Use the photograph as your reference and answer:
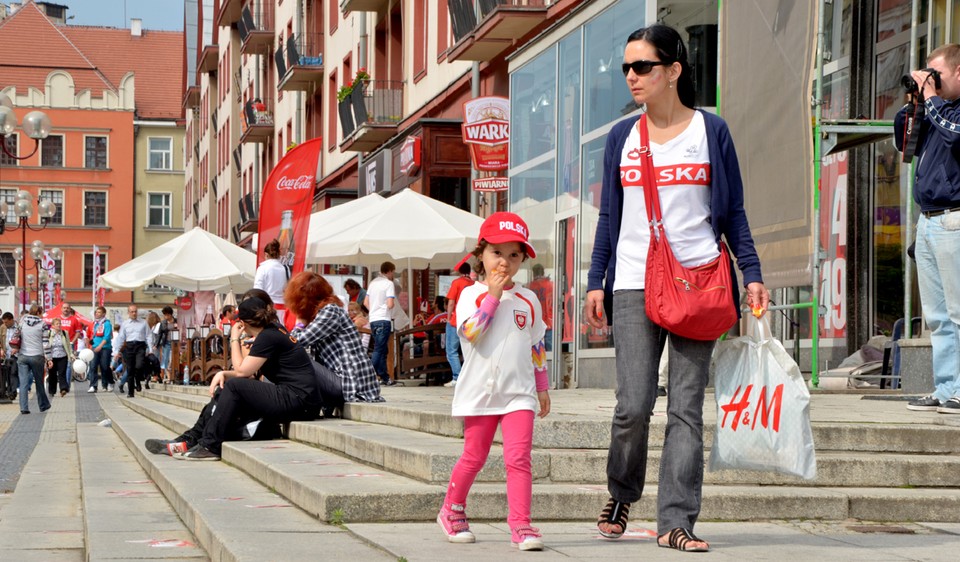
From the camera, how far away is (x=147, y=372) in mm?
28891

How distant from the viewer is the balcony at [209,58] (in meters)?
64.8

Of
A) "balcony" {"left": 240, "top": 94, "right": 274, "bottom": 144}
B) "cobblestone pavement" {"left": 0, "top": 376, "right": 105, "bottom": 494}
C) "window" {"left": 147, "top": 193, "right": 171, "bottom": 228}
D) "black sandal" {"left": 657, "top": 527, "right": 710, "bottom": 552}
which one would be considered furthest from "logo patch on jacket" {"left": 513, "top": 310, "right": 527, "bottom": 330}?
"window" {"left": 147, "top": 193, "right": 171, "bottom": 228}

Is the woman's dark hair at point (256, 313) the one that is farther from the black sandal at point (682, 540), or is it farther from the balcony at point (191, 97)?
the balcony at point (191, 97)

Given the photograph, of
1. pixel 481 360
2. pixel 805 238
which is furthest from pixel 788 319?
pixel 481 360

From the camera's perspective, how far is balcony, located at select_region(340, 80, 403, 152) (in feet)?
93.6

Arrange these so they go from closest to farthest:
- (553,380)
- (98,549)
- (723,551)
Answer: (723,551), (98,549), (553,380)

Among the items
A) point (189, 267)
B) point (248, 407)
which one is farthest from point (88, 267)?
point (248, 407)

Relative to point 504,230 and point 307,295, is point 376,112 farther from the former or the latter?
point 504,230

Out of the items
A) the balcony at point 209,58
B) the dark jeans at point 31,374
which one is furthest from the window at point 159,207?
the dark jeans at point 31,374

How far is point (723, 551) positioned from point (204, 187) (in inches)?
2662

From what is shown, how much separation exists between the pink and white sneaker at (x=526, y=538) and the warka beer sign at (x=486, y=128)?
13932 millimetres

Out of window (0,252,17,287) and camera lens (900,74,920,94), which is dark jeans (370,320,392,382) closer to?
camera lens (900,74,920,94)

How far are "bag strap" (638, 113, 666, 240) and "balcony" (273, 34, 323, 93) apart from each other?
33.6 m

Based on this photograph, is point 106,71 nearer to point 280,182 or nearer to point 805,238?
point 280,182
